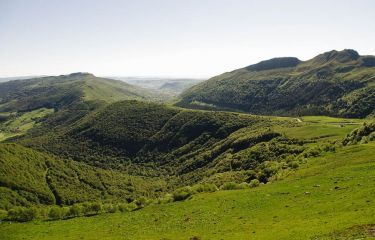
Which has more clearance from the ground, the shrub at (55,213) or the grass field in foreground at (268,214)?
the grass field in foreground at (268,214)

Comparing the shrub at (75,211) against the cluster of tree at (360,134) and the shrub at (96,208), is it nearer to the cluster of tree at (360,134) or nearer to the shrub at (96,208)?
the shrub at (96,208)

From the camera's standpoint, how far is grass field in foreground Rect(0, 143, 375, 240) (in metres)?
50.5

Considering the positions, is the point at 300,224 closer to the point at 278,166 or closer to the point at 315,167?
the point at 315,167

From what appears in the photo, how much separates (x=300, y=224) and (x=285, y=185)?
92.2 feet

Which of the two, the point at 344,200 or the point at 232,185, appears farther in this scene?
the point at 232,185

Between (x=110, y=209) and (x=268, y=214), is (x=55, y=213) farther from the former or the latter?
(x=268, y=214)

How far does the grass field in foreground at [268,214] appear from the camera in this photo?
166ft

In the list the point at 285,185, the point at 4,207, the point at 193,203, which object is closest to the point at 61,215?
the point at 193,203

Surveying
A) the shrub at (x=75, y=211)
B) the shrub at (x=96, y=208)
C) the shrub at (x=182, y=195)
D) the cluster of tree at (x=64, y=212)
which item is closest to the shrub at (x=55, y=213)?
the cluster of tree at (x=64, y=212)

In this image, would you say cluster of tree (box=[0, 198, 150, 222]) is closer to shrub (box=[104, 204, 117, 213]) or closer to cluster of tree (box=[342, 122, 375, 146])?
shrub (box=[104, 204, 117, 213])

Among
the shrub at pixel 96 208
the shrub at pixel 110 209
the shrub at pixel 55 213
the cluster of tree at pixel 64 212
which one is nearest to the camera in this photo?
the shrub at pixel 110 209

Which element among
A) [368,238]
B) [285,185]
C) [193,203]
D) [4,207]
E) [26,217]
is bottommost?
[4,207]

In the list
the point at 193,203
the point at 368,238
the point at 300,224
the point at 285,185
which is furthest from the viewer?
the point at 193,203

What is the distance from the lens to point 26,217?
313 ft
